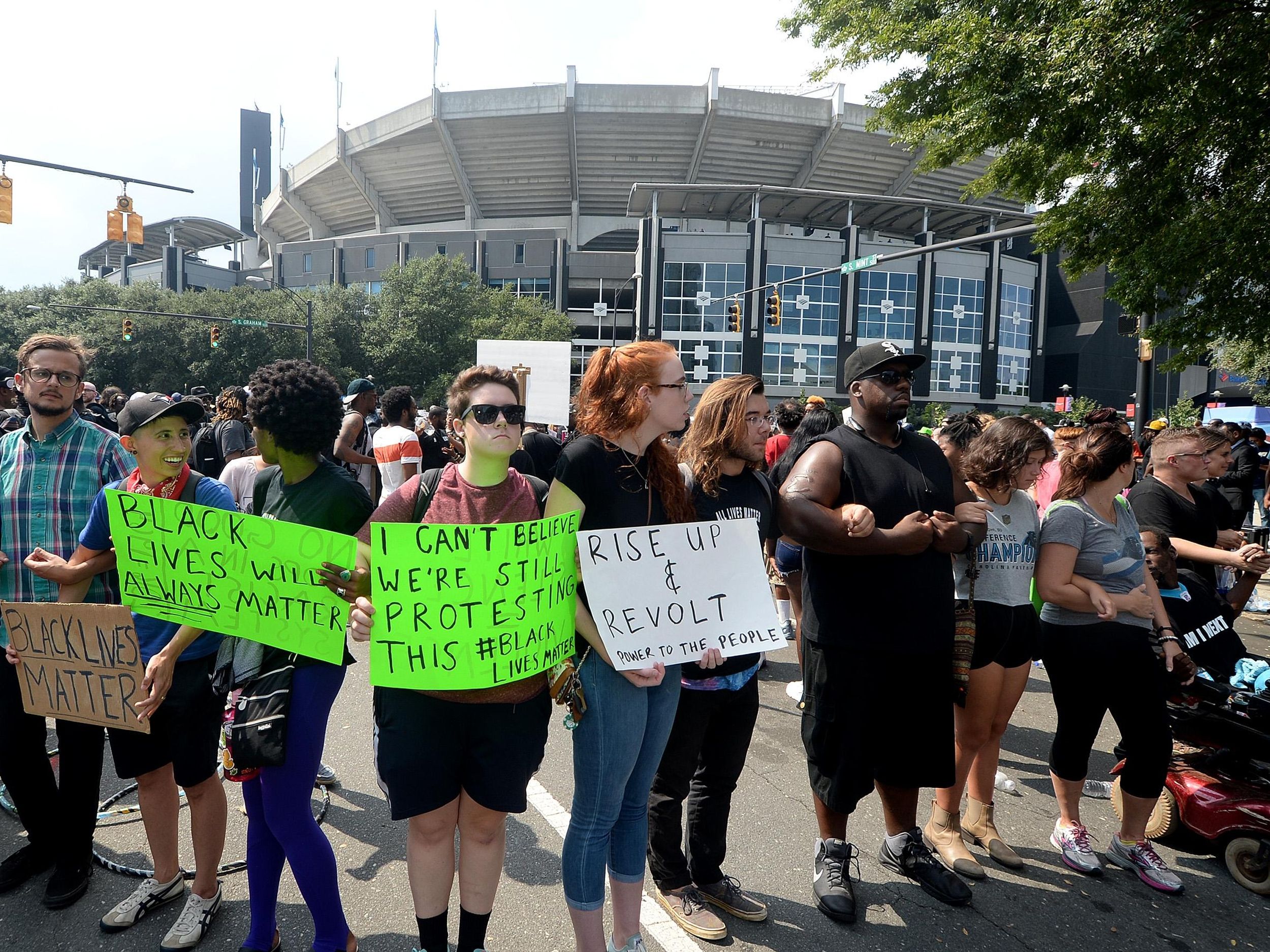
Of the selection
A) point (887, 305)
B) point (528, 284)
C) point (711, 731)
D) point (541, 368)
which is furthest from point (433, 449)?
point (528, 284)

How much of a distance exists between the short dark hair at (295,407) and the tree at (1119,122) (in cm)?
659

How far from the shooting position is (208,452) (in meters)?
9.27

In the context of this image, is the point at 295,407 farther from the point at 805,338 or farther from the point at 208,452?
the point at 805,338

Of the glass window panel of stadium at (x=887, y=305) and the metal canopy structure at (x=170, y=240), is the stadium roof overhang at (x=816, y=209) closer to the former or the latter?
the glass window panel of stadium at (x=887, y=305)

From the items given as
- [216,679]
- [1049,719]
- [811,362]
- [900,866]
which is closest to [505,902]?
[216,679]

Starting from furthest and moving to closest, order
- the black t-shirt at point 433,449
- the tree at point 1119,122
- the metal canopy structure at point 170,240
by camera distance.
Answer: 1. the metal canopy structure at point 170,240
2. the black t-shirt at point 433,449
3. the tree at point 1119,122

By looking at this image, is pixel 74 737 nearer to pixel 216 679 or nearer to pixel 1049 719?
pixel 216 679

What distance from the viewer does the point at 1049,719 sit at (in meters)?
5.37

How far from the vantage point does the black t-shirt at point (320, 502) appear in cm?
246

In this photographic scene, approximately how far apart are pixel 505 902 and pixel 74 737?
5.94ft

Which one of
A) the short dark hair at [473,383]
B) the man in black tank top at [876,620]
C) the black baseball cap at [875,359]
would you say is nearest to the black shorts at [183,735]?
the short dark hair at [473,383]

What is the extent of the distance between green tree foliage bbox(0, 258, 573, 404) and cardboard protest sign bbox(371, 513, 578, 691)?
130ft

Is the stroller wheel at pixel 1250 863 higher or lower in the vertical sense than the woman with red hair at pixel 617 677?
lower

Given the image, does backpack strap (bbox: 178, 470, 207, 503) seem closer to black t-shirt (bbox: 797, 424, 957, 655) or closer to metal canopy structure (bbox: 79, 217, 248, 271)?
black t-shirt (bbox: 797, 424, 957, 655)
